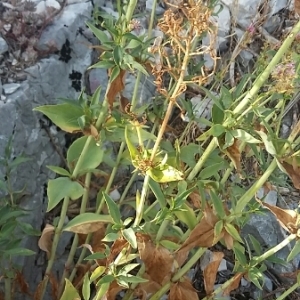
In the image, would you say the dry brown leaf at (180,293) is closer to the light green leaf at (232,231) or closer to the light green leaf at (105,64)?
the light green leaf at (232,231)

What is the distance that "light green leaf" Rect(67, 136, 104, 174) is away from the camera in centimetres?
108

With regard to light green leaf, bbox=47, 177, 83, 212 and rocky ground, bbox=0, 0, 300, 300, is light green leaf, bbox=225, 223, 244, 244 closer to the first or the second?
light green leaf, bbox=47, 177, 83, 212

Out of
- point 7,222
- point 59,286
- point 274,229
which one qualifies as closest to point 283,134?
point 274,229

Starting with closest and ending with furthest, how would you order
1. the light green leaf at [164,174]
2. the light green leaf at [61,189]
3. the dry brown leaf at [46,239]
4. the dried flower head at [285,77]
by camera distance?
the light green leaf at [164,174] → the dried flower head at [285,77] → the light green leaf at [61,189] → the dry brown leaf at [46,239]

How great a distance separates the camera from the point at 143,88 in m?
1.62

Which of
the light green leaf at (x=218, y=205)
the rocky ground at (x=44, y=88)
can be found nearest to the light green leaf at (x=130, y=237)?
the light green leaf at (x=218, y=205)

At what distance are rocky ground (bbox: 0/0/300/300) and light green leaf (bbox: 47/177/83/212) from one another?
0.30m

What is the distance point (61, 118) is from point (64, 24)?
56 centimetres

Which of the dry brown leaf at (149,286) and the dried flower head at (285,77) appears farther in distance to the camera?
the dry brown leaf at (149,286)

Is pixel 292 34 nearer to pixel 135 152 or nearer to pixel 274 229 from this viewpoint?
pixel 135 152

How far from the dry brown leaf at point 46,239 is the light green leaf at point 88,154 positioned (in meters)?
0.15

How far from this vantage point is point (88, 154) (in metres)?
1.09

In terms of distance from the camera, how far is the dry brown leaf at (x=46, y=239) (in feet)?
3.80

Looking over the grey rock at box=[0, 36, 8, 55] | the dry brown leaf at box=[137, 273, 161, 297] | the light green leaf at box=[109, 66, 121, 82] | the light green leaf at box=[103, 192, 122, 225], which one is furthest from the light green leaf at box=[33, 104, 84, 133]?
the grey rock at box=[0, 36, 8, 55]
